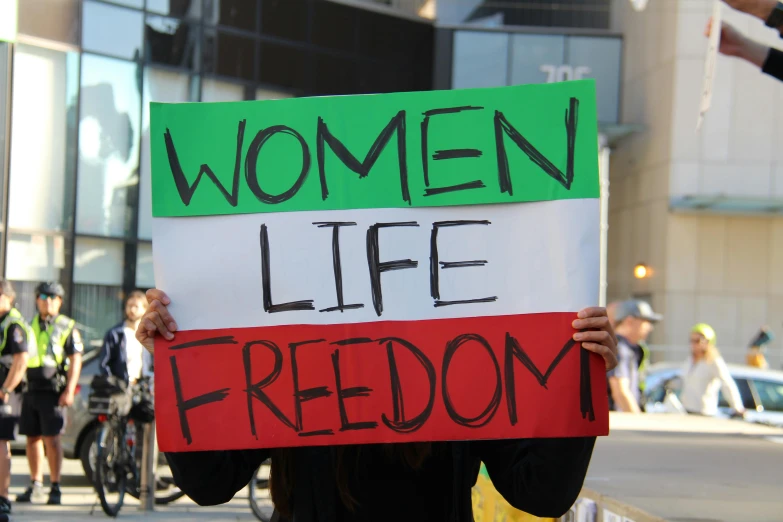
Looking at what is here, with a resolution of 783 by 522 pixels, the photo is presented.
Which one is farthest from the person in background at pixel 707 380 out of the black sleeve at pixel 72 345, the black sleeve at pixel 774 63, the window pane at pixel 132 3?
the window pane at pixel 132 3

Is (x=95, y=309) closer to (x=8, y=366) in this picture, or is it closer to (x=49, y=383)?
(x=49, y=383)

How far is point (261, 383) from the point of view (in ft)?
8.48

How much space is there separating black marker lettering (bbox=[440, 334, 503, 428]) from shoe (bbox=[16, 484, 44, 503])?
25.5ft

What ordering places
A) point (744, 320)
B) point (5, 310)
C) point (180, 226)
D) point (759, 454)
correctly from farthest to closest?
point (744, 320) → point (5, 310) → point (759, 454) → point (180, 226)

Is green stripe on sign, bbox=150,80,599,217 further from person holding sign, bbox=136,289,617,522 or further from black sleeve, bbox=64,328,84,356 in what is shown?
black sleeve, bbox=64,328,84,356

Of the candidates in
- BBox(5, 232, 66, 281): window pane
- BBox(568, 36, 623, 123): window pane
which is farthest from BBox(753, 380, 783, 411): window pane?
BBox(568, 36, 623, 123): window pane

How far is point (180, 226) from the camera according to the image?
8.70 ft

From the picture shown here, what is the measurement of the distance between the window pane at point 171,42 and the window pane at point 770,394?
1239 centimetres

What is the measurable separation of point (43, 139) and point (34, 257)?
1.97 metres

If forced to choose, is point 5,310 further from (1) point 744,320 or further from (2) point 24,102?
(1) point 744,320

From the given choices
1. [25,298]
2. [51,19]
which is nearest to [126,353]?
[25,298]

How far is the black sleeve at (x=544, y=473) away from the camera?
7.90 feet

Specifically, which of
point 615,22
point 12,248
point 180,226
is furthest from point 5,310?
point 615,22

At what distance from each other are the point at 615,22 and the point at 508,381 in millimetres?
27358
